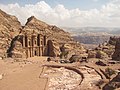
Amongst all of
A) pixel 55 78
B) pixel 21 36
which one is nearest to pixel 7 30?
pixel 21 36

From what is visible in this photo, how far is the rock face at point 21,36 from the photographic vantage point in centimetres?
6675

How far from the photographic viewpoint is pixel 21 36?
6838cm

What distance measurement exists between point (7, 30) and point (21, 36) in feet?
19.7

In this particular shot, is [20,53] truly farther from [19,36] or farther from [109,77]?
[109,77]

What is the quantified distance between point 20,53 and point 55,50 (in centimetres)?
1070

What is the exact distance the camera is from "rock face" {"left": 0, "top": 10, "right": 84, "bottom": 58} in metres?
66.8

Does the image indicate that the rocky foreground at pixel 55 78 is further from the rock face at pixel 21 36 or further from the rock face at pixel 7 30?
the rock face at pixel 7 30

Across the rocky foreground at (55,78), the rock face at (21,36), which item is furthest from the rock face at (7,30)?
the rocky foreground at (55,78)

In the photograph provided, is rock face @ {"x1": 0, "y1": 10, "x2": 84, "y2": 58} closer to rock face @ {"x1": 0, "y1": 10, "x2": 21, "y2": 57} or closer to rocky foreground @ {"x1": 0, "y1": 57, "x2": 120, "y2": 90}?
rock face @ {"x1": 0, "y1": 10, "x2": 21, "y2": 57}

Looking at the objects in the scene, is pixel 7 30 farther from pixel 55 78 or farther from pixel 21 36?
pixel 55 78

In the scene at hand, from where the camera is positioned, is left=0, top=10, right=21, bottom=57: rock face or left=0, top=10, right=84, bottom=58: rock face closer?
left=0, top=10, right=84, bottom=58: rock face

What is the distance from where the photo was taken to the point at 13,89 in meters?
29.2

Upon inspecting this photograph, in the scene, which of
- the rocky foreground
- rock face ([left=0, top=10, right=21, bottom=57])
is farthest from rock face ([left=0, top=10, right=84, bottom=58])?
the rocky foreground

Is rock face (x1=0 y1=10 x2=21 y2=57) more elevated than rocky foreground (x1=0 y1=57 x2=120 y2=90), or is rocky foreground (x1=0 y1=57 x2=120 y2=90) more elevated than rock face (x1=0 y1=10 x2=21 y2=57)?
rock face (x1=0 y1=10 x2=21 y2=57)
